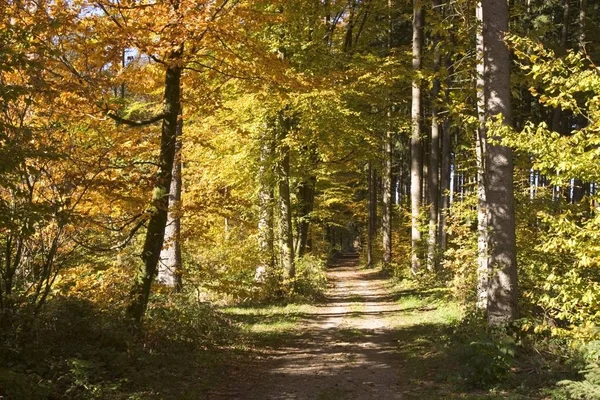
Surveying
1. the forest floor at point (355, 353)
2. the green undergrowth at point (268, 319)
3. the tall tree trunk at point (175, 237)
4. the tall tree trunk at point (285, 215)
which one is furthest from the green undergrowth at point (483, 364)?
the tall tree trunk at point (285, 215)

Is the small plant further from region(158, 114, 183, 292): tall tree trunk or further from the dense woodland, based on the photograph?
region(158, 114, 183, 292): tall tree trunk

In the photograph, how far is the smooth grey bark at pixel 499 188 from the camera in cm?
883

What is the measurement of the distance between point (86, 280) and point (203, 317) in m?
3.12

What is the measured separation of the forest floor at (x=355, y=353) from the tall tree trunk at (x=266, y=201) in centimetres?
188

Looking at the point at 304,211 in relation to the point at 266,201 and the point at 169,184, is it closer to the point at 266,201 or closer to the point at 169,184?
the point at 266,201

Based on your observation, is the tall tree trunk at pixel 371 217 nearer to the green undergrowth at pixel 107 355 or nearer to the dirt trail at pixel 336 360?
the dirt trail at pixel 336 360

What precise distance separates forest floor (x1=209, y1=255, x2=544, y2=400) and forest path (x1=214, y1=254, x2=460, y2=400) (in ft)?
0.05

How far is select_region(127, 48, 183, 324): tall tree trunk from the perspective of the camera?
29.6 feet

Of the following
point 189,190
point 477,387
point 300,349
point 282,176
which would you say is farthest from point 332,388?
point 282,176

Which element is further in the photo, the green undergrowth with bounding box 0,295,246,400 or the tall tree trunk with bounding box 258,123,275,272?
the tall tree trunk with bounding box 258,123,275,272

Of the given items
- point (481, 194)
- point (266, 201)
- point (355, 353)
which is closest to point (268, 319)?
point (355, 353)

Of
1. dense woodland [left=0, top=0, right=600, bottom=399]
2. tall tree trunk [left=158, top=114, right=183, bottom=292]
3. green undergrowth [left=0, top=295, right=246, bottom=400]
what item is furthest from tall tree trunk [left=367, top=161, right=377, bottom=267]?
green undergrowth [left=0, top=295, right=246, bottom=400]

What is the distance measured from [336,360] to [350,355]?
1.69 ft

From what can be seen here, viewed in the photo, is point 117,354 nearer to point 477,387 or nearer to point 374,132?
point 477,387
